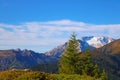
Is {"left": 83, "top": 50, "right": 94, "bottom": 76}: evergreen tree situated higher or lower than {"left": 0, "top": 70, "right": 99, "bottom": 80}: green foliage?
higher

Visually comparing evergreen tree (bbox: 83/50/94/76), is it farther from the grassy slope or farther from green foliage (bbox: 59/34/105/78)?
the grassy slope

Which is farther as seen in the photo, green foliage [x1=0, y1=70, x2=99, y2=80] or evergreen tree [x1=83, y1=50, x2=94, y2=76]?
evergreen tree [x1=83, y1=50, x2=94, y2=76]

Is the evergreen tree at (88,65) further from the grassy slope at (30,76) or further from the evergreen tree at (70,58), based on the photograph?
the grassy slope at (30,76)

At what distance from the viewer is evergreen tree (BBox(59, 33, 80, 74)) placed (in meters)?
65.2

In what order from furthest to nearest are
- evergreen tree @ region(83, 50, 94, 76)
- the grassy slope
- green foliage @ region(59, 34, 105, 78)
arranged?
evergreen tree @ region(83, 50, 94, 76) → green foliage @ region(59, 34, 105, 78) → the grassy slope

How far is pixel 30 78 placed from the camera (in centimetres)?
2059

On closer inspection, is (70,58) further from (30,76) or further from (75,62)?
(30,76)

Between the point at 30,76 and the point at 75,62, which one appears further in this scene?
the point at 75,62

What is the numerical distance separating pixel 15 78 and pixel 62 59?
47.8 metres

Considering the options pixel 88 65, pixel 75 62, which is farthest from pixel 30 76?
pixel 88 65

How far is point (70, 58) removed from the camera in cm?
6869

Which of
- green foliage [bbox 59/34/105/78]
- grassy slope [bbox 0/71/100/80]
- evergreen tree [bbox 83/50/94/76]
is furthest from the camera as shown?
evergreen tree [bbox 83/50/94/76]

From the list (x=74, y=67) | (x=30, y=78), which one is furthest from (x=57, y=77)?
(x=74, y=67)

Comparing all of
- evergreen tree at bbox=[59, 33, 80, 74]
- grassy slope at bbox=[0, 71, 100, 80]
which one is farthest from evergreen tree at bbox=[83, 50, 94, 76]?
grassy slope at bbox=[0, 71, 100, 80]
